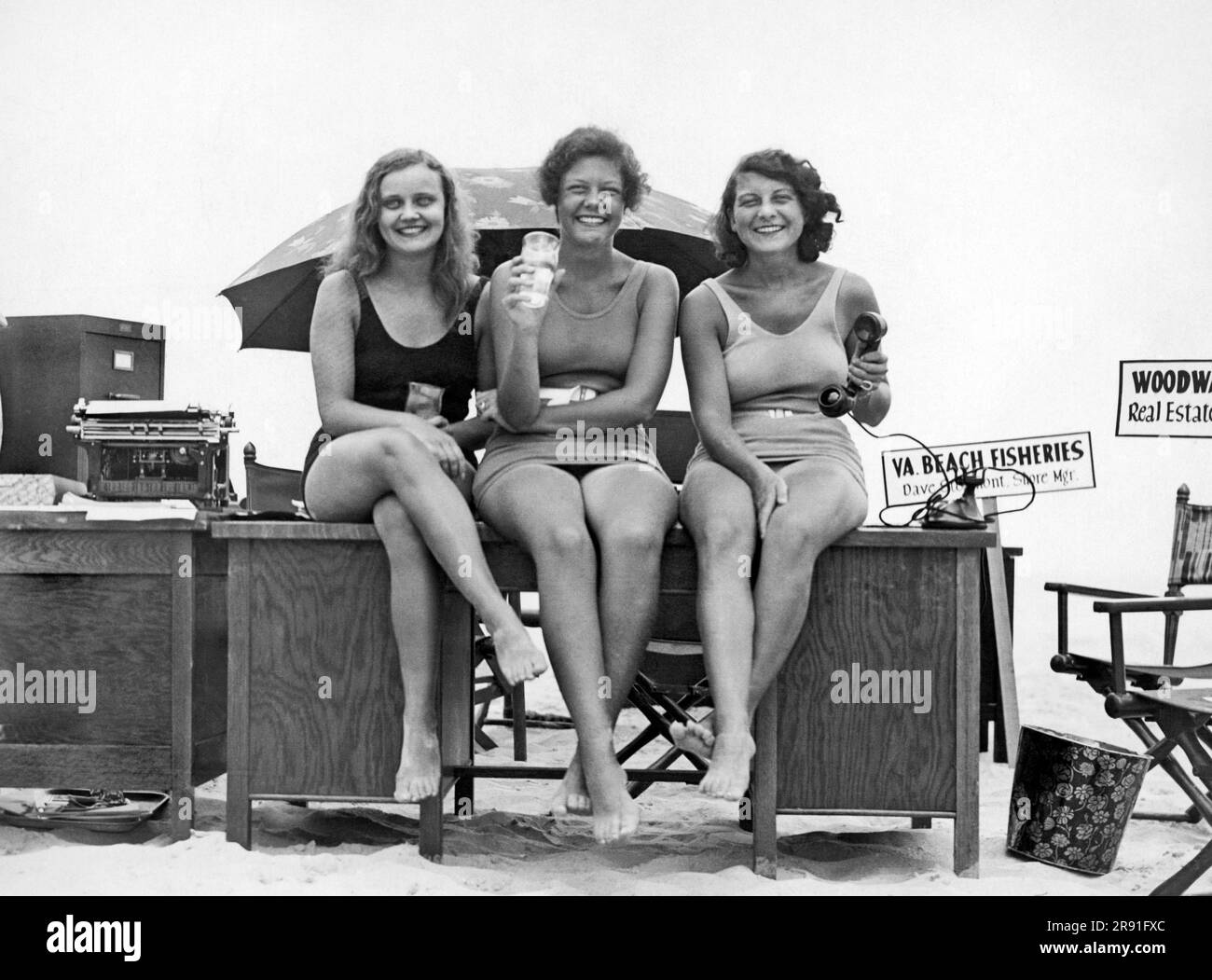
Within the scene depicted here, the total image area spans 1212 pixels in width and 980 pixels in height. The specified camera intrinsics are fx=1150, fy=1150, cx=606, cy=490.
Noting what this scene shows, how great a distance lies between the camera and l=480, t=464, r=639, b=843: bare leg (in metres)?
2.30

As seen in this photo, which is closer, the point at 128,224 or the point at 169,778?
the point at 169,778

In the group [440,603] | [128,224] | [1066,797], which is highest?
[128,224]

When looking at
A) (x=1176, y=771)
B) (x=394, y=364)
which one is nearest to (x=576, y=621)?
(x=394, y=364)

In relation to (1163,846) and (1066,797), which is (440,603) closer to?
(1066,797)

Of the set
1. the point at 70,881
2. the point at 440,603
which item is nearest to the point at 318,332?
the point at 440,603

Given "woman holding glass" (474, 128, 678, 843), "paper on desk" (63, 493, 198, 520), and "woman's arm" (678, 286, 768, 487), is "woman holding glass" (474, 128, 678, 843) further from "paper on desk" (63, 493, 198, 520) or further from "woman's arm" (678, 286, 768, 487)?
"paper on desk" (63, 493, 198, 520)

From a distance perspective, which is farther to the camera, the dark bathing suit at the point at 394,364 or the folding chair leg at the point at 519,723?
the folding chair leg at the point at 519,723

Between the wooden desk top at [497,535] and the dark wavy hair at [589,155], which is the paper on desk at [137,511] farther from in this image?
the dark wavy hair at [589,155]

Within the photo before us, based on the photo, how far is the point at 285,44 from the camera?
3436mm

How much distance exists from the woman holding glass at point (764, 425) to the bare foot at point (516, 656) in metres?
0.32

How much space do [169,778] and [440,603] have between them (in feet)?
2.53

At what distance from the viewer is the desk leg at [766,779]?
2.47 metres

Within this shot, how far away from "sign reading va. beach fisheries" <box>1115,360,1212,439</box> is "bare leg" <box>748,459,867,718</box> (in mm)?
1976

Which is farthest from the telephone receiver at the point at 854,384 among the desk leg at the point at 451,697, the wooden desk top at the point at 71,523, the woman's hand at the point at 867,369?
the wooden desk top at the point at 71,523
